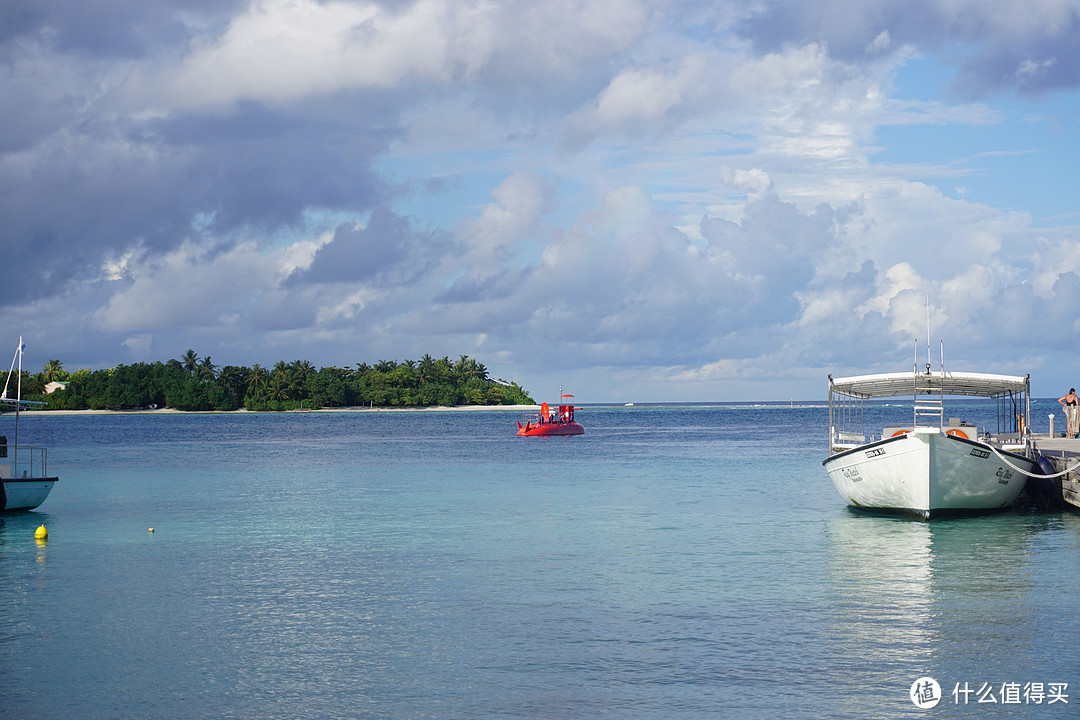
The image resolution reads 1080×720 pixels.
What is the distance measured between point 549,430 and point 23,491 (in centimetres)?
7072

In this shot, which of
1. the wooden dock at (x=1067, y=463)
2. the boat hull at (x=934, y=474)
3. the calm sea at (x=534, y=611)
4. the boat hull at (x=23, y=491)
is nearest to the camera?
Result: the calm sea at (x=534, y=611)

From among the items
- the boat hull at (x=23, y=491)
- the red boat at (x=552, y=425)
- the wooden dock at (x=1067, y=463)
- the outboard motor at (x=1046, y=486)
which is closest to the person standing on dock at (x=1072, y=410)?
the wooden dock at (x=1067, y=463)

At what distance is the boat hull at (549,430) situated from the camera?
98188 mm

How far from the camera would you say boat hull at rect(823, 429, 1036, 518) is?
25.8 metres

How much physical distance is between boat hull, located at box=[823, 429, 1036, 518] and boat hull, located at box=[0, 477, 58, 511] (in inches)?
968

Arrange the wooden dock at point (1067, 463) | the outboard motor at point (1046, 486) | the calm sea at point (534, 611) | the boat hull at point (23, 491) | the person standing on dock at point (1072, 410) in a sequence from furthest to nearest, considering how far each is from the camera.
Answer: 1. the person standing on dock at point (1072, 410)
2. the outboard motor at point (1046, 486)
3. the boat hull at point (23, 491)
4. the wooden dock at point (1067, 463)
5. the calm sea at point (534, 611)

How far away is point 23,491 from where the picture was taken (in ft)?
98.9

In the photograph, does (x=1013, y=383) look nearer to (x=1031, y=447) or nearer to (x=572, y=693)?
(x=1031, y=447)

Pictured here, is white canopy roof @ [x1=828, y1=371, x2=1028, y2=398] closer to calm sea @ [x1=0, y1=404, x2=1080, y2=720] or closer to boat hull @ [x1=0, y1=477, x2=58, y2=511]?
calm sea @ [x1=0, y1=404, x2=1080, y2=720]

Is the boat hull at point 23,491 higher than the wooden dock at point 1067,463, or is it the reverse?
the wooden dock at point 1067,463

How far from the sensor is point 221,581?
19.4 metres

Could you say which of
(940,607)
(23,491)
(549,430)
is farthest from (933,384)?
(549,430)

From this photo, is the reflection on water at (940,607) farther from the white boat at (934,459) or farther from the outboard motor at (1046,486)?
the outboard motor at (1046,486)

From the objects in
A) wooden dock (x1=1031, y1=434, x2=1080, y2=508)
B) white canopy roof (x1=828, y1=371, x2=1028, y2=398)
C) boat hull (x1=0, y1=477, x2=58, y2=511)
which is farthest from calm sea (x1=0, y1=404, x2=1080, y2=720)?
white canopy roof (x1=828, y1=371, x2=1028, y2=398)
